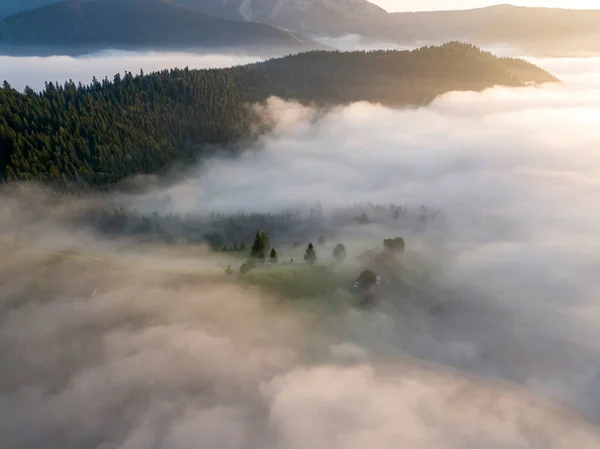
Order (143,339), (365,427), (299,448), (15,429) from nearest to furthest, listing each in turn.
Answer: (15,429) → (299,448) → (365,427) → (143,339)

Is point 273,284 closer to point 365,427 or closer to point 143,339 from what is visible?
point 143,339

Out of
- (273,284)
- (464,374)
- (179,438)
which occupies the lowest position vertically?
(464,374)

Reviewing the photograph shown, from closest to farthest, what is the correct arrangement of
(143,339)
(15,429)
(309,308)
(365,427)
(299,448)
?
(15,429) < (299,448) < (365,427) < (143,339) < (309,308)

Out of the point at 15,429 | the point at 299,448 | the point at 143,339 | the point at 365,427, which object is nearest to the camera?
the point at 15,429

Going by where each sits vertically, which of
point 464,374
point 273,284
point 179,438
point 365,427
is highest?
point 273,284

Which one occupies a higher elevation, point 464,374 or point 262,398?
point 262,398

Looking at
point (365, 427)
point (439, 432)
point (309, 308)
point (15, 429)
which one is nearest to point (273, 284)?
point (309, 308)

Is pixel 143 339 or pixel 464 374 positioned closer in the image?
pixel 143 339

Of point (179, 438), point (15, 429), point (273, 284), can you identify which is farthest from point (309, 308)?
point (15, 429)

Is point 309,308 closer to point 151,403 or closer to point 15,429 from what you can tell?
point 151,403
